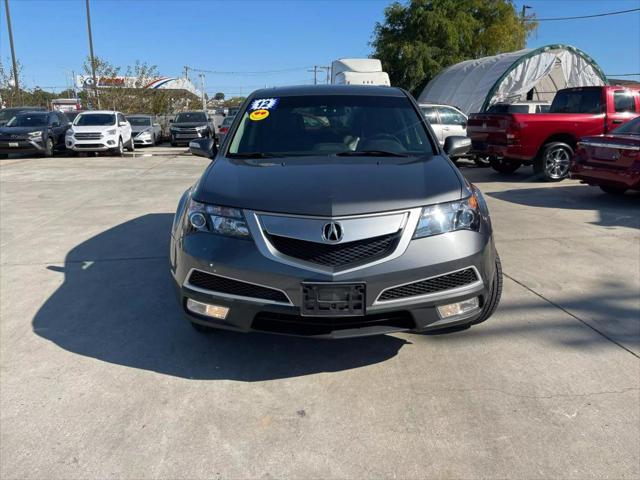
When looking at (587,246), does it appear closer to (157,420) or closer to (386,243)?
(386,243)

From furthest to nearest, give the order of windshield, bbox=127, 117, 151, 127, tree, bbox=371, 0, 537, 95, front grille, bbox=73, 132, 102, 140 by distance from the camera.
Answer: tree, bbox=371, 0, 537, 95, windshield, bbox=127, 117, 151, 127, front grille, bbox=73, 132, 102, 140

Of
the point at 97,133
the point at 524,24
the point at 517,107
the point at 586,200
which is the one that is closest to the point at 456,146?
the point at 586,200

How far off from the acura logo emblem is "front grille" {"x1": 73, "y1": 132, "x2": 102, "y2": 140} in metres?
17.2

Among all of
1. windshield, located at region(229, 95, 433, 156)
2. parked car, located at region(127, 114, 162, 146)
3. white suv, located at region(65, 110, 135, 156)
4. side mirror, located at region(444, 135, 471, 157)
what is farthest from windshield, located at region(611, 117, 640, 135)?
parked car, located at region(127, 114, 162, 146)

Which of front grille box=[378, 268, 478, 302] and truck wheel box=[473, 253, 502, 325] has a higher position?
front grille box=[378, 268, 478, 302]

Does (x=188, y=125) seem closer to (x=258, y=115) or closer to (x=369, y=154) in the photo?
(x=258, y=115)

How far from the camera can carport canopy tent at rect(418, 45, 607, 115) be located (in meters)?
19.7

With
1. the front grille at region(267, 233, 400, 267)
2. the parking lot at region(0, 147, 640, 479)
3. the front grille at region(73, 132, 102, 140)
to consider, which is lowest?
the parking lot at region(0, 147, 640, 479)

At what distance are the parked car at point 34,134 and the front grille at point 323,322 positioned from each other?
17.6 m

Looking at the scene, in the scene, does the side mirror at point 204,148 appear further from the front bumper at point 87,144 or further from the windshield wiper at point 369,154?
the front bumper at point 87,144

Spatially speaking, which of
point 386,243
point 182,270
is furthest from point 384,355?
point 182,270

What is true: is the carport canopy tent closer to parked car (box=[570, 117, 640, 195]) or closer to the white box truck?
the white box truck

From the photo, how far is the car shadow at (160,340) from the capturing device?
10.3 ft

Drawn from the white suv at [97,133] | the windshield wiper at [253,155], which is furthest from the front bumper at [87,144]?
the windshield wiper at [253,155]
